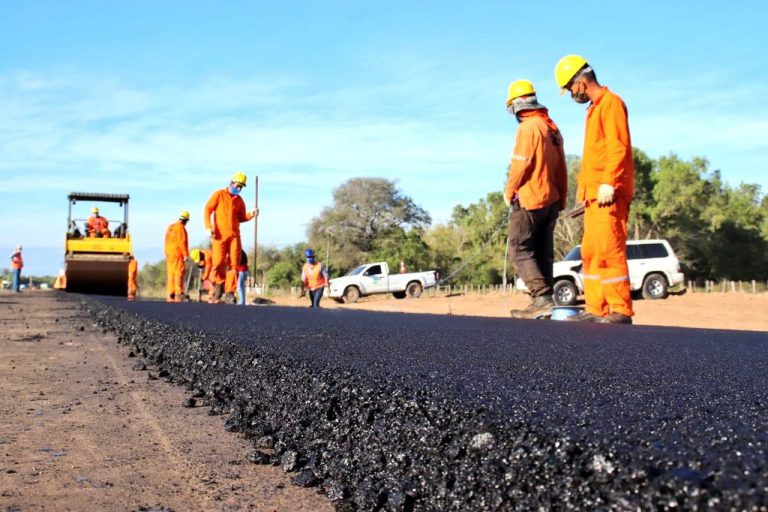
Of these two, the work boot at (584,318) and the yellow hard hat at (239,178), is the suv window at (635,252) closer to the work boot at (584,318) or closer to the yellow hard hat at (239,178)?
the yellow hard hat at (239,178)

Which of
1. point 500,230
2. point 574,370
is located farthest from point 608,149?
point 500,230

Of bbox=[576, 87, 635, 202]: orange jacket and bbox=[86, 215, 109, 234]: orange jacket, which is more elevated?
bbox=[86, 215, 109, 234]: orange jacket

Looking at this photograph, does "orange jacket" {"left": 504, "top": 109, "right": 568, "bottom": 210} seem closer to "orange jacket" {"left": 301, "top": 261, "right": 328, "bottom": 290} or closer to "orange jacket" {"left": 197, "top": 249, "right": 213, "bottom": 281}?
"orange jacket" {"left": 197, "top": 249, "right": 213, "bottom": 281}

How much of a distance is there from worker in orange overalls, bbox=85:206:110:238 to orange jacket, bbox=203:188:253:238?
47.1ft

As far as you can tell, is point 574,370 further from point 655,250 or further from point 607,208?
point 655,250

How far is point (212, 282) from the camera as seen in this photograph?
12.8m

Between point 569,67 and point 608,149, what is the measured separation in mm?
763

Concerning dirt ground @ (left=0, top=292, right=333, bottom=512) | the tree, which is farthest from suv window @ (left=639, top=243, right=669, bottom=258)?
the tree

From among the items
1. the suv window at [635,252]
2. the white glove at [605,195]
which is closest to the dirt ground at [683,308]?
the suv window at [635,252]

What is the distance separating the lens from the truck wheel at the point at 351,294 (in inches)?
1244

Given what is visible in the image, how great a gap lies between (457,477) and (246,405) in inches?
64.7

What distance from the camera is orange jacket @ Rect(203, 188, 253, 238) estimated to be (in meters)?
12.6

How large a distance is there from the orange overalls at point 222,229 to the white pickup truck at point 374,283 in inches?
734

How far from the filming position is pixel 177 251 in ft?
55.2
